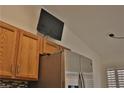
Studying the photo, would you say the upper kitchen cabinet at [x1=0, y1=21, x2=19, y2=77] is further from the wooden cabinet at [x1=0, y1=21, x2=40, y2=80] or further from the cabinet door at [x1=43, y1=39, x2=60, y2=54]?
the cabinet door at [x1=43, y1=39, x2=60, y2=54]

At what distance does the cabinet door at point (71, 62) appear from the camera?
7.70 ft

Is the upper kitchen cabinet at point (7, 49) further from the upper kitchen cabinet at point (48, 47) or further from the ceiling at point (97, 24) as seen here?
the ceiling at point (97, 24)

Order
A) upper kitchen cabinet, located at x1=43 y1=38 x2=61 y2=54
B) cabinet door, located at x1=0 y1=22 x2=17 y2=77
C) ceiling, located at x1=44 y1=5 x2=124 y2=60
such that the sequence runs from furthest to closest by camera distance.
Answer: ceiling, located at x1=44 y1=5 x2=124 y2=60 < upper kitchen cabinet, located at x1=43 y1=38 x2=61 y2=54 < cabinet door, located at x1=0 y1=22 x2=17 y2=77

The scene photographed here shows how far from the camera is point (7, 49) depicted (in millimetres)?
1999

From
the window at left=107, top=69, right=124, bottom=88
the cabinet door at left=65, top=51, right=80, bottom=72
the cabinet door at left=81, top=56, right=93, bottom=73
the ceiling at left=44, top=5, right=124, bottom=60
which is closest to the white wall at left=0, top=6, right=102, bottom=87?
the ceiling at left=44, top=5, right=124, bottom=60

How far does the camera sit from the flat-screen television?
276 cm

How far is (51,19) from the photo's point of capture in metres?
2.94

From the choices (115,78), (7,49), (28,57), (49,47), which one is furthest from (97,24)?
(7,49)

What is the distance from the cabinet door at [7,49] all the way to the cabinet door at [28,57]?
0.10m

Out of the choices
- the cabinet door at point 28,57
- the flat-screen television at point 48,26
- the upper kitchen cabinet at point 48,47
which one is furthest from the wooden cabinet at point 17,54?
the flat-screen television at point 48,26

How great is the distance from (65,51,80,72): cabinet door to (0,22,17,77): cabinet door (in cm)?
72

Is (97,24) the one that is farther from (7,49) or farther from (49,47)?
(7,49)

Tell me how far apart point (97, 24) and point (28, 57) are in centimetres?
194

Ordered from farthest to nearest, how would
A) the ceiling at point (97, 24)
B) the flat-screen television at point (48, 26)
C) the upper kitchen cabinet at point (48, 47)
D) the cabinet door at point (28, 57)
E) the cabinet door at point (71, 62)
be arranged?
the ceiling at point (97, 24) < the flat-screen television at point (48, 26) < the upper kitchen cabinet at point (48, 47) < the cabinet door at point (71, 62) < the cabinet door at point (28, 57)
